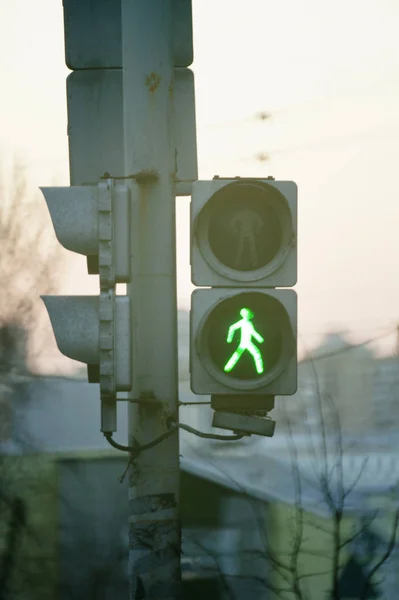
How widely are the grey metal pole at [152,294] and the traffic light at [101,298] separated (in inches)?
10.3

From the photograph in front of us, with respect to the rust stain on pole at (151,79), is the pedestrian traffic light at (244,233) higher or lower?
lower

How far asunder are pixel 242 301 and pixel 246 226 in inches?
11.1

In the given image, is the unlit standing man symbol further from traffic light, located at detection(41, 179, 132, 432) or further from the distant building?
the distant building

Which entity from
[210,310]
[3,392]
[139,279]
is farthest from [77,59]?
[3,392]

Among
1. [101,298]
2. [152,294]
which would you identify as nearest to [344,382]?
[152,294]

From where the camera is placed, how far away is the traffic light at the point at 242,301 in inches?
163

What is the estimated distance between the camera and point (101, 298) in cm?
400

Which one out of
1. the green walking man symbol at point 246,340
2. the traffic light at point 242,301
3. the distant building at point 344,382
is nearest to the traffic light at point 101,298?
the traffic light at point 242,301

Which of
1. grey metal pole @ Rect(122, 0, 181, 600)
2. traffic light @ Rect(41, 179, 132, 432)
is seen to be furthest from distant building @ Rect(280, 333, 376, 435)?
traffic light @ Rect(41, 179, 132, 432)

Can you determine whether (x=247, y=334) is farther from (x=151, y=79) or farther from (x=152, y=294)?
(x=151, y=79)

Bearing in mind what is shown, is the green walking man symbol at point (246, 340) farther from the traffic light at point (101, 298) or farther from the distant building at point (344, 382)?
the distant building at point (344, 382)

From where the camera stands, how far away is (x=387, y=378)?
4403 cm

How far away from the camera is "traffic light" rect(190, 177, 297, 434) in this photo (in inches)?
163

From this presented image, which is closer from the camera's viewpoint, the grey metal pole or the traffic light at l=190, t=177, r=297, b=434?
the traffic light at l=190, t=177, r=297, b=434
